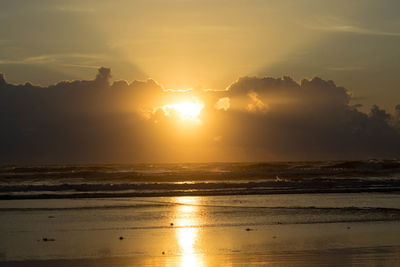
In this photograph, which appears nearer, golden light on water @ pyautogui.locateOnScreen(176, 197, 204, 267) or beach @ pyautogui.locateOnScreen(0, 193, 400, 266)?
golden light on water @ pyautogui.locateOnScreen(176, 197, 204, 267)

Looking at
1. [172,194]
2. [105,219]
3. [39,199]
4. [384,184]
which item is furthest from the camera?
[384,184]

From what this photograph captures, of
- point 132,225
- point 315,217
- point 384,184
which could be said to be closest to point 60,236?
point 132,225

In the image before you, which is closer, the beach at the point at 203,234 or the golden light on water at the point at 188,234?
the golden light on water at the point at 188,234

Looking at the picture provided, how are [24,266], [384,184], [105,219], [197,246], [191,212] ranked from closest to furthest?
[24,266] < [197,246] < [105,219] < [191,212] < [384,184]

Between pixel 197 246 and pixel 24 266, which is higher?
pixel 197 246

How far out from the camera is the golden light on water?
43.9 feet

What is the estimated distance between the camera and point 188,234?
17469 mm

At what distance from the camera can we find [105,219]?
21.4 m

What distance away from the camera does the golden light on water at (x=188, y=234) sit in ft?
43.9

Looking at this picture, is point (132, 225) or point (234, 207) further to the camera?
point (234, 207)

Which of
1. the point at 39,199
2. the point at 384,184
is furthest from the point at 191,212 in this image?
the point at 384,184

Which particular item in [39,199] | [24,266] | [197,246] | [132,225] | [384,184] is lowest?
[24,266]

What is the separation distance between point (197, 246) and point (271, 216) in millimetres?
7461

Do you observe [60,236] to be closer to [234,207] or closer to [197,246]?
[197,246]
